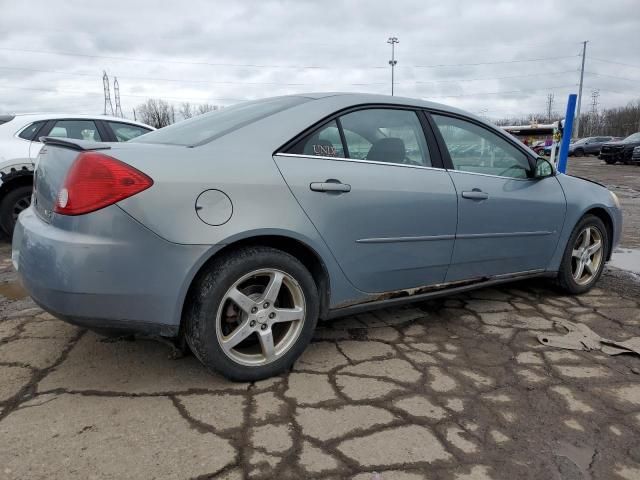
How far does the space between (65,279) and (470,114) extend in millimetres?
2750

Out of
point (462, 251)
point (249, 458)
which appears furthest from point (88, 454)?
point (462, 251)

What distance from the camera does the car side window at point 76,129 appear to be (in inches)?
230

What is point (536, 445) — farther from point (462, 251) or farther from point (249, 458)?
point (462, 251)

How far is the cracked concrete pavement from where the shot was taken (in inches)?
76.5

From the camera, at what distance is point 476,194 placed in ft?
10.7

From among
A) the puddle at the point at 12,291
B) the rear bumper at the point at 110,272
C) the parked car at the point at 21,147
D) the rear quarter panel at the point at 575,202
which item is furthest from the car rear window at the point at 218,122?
the parked car at the point at 21,147

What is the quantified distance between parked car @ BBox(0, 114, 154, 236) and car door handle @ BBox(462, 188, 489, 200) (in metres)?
4.63

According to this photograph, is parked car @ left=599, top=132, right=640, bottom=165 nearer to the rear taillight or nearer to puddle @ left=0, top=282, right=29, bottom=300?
puddle @ left=0, top=282, right=29, bottom=300

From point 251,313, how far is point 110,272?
0.68 m

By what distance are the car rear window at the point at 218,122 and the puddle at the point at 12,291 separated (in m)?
1.79

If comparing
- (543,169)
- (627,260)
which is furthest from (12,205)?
(627,260)

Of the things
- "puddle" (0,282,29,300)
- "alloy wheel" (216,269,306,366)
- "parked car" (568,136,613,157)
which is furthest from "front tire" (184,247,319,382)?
"parked car" (568,136,613,157)

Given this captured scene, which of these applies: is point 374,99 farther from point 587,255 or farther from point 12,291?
point 12,291

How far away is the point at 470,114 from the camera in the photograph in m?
3.53
